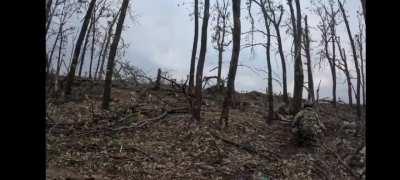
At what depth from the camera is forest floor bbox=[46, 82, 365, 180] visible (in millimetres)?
10953

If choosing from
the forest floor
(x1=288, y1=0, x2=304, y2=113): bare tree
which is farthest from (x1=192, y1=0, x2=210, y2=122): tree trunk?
(x1=288, y1=0, x2=304, y2=113): bare tree

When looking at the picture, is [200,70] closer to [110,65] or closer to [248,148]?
[110,65]

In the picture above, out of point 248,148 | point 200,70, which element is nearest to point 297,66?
point 200,70

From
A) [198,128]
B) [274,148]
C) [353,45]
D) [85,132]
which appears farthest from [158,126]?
[353,45]

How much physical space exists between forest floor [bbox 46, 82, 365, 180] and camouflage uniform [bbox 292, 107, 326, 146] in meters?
0.41

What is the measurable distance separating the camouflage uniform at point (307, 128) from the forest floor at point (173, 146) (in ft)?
1.36

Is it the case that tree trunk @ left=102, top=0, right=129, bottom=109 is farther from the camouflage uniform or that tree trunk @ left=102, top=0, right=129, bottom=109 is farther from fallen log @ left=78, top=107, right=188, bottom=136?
the camouflage uniform

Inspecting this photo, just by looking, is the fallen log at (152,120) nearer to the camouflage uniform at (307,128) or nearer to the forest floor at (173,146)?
the forest floor at (173,146)

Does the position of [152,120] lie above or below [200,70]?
below

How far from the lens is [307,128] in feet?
53.5

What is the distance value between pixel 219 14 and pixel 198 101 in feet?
39.7

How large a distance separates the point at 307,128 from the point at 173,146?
225 inches
